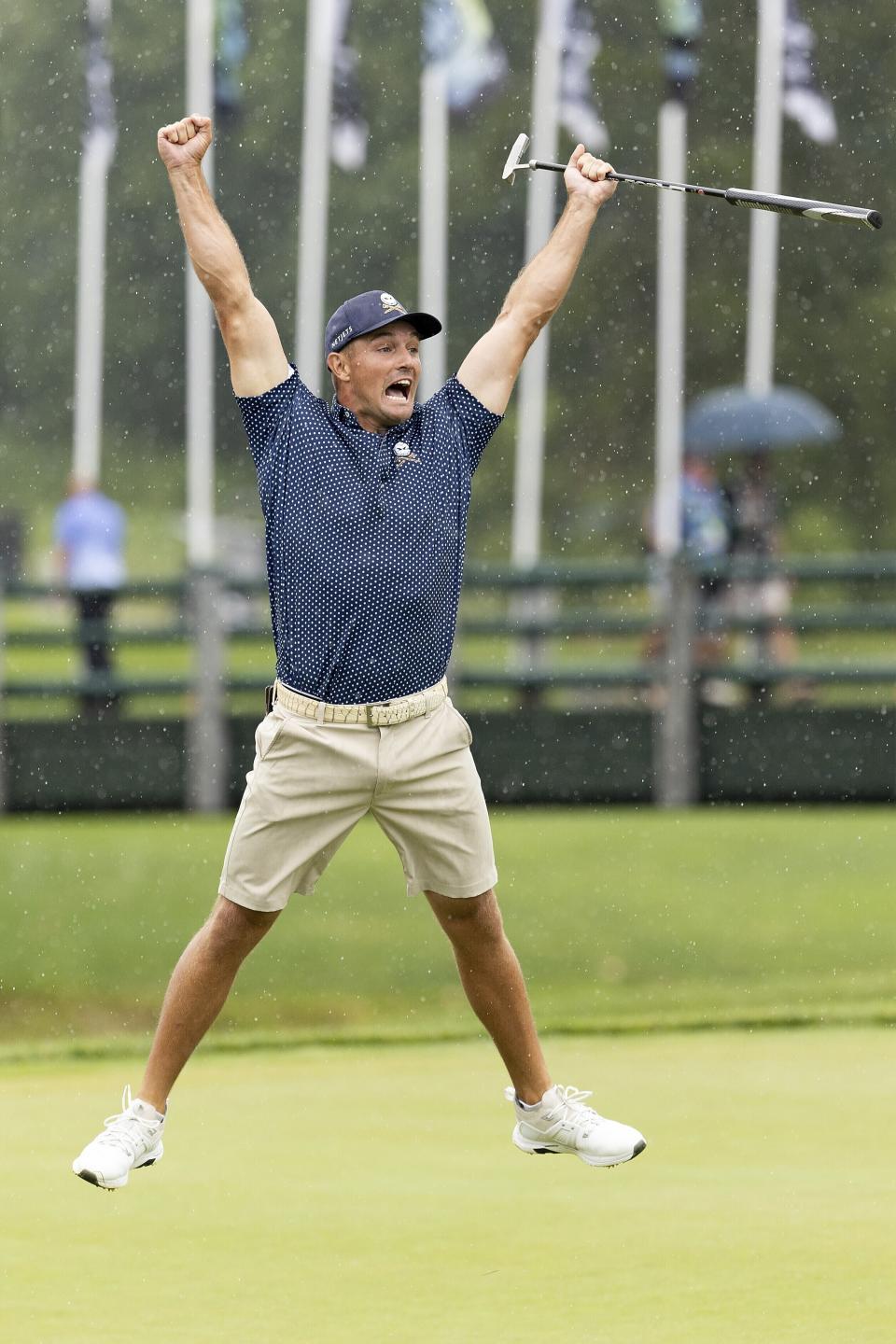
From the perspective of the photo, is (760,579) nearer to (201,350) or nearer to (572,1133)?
(201,350)

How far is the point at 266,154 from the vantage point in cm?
1888

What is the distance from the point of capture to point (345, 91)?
1398 cm

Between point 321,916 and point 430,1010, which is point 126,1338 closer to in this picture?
point 430,1010

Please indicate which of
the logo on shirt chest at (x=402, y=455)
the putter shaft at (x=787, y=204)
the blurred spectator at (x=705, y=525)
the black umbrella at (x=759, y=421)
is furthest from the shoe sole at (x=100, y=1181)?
the black umbrella at (x=759, y=421)

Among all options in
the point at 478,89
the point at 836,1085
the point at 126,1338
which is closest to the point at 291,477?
the point at 126,1338

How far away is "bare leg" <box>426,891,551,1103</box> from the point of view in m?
3.89

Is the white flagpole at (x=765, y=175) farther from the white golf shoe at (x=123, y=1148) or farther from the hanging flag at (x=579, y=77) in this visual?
the white golf shoe at (x=123, y=1148)

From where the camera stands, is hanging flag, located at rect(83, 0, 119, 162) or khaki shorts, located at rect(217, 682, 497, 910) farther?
hanging flag, located at rect(83, 0, 119, 162)

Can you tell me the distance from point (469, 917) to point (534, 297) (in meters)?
1.04

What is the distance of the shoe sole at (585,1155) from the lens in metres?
3.88

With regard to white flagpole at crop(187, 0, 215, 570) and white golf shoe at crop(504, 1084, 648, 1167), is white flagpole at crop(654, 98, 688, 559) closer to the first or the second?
white flagpole at crop(187, 0, 215, 570)

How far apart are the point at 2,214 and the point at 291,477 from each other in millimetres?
15658

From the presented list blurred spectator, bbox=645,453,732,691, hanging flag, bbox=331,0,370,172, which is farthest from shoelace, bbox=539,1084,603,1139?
hanging flag, bbox=331,0,370,172

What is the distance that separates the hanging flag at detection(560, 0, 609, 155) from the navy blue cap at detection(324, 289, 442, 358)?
1024 cm
